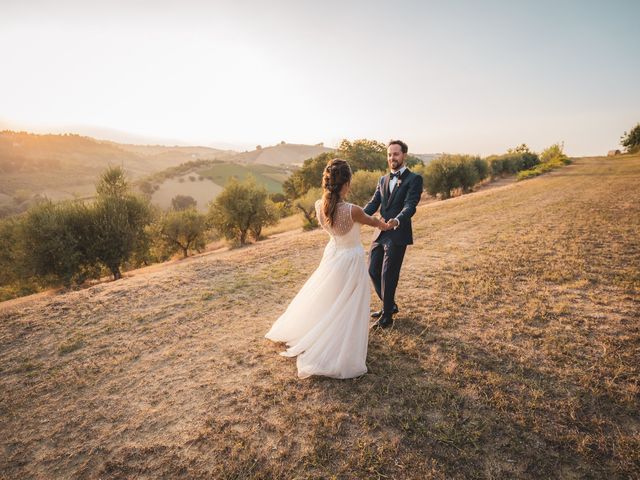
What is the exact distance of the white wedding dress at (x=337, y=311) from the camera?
165 inches

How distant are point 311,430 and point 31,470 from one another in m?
3.06

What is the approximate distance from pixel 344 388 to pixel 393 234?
2.57 metres

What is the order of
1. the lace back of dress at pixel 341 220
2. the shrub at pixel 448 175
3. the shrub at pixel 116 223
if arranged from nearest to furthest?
the lace back of dress at pixel 341 220
the shrub at pixel 116 223
the shrub at pixel 448 175

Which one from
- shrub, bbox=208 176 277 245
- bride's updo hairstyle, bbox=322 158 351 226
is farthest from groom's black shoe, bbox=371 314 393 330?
shrub, bbox=208 176 277 245

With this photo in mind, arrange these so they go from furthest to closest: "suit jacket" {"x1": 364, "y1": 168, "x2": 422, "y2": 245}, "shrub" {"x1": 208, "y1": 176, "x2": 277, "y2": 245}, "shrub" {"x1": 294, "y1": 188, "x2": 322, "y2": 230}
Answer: "shrub" {"x1": 294, "y1": 188, "x2": 322, "y2": 230}, "shrub" {"x1": 208, "y1": 176, "x2": 277, "y2": 245}, "suit jacket" {"x1": 364, "y1": 168, "x2": 422, "y2": 245}

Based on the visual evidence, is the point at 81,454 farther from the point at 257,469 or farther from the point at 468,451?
the point at 468,451

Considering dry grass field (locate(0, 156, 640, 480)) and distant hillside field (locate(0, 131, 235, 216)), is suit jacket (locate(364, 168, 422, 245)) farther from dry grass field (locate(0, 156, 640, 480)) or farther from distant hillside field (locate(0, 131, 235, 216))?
distant hillside field (locate(0, 131, 235, 216))

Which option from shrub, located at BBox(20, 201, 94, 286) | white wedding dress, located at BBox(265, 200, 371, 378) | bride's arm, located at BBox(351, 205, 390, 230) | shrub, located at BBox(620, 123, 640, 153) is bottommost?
shrub, located at BBox(20, 201, 94, 286)

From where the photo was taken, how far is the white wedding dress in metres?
4.19

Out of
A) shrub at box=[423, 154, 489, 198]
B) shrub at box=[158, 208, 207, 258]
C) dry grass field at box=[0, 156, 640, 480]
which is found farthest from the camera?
shrub at box=[423, 154, 489, 198]

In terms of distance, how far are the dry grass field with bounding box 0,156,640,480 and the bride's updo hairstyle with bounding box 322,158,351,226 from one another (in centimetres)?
246

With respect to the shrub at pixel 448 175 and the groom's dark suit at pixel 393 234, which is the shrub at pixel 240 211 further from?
the shrub at pixel 448 175

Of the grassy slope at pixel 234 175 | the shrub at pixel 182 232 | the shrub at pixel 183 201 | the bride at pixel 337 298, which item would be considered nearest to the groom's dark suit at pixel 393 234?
the bride at pixel 337 298

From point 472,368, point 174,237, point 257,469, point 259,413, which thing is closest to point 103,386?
point 259,413
